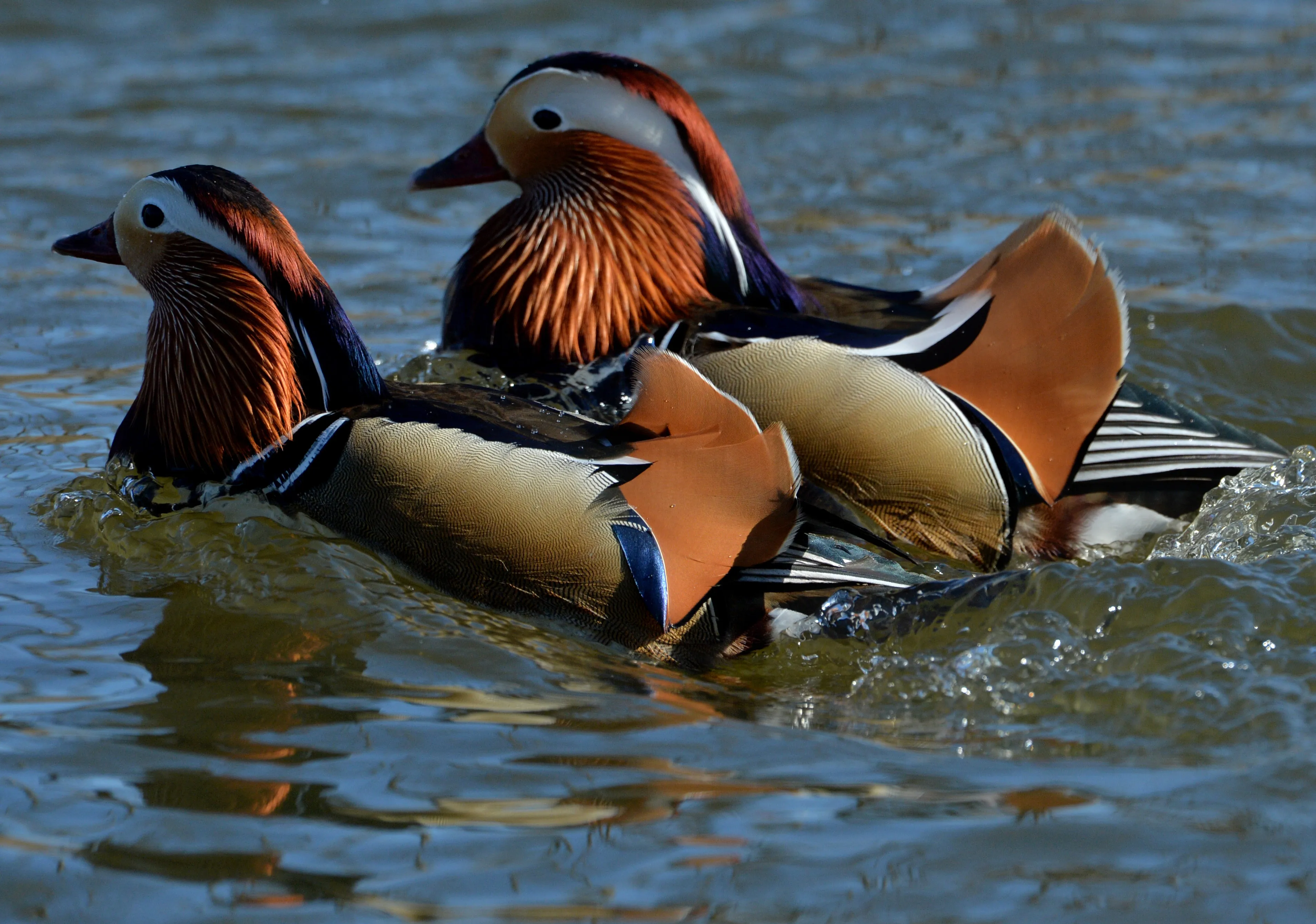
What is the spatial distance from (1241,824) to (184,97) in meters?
7.71

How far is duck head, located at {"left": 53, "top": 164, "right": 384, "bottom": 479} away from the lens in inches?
165

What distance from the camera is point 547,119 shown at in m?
4.98

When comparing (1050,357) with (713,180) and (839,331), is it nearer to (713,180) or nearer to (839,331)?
(839,331)

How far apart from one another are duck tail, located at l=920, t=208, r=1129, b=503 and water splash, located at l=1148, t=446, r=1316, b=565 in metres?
0.42

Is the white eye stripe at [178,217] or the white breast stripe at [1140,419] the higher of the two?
the white eye stripe at [178,217]

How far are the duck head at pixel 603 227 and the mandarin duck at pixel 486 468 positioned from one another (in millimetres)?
709

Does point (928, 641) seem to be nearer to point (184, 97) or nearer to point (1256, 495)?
point (1256, 495)

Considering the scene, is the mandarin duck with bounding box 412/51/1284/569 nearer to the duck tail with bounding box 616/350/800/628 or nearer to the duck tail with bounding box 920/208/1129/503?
the duck tail with bounding box 920/208/1129/503

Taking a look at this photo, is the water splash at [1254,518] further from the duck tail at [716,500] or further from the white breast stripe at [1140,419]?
the duck tail at [716,500]

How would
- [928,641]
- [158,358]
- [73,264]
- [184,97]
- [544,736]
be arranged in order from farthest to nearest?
[184,97] < [73,264] < [158,358] < [928,641] < [544,736]

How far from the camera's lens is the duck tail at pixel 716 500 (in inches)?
145

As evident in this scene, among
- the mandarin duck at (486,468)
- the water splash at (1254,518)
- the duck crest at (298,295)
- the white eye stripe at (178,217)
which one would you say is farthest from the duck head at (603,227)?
the water splash at (1254,518)

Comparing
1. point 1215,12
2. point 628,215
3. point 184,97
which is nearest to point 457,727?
point 628,215

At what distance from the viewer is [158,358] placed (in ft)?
14.6
